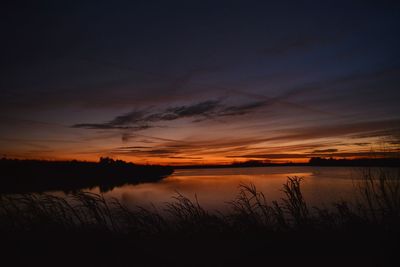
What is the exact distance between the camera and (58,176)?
53906 millimetres

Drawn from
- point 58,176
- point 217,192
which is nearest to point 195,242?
point 217,192

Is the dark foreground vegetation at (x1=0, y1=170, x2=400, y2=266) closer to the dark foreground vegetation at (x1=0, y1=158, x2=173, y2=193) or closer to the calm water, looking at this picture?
the calm water

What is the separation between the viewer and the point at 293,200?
318 inches

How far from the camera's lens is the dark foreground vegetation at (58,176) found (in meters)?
39.3

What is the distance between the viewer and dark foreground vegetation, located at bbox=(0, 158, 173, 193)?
3934 centimetres

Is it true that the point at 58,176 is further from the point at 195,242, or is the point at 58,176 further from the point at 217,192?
the point at 195,242

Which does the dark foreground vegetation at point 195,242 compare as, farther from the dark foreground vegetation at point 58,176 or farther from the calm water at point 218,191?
the dark foreground vegetation at point 58,176

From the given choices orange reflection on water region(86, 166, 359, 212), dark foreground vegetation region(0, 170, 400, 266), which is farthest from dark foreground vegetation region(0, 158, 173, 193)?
dark foreground vegetation region(0, 170, 400, 266)

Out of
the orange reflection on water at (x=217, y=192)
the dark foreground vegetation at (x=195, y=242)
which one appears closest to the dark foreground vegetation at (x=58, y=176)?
the orange reflection on water at (x=217, y=192)

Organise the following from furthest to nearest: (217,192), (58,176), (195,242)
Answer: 1. (58,176)
2. (217,192)
3. (195,242)

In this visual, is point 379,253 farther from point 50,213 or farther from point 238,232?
point 50,213

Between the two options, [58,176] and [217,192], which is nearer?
[217,192]

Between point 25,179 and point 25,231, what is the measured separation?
131 ft

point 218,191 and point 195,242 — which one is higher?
point 195,242
